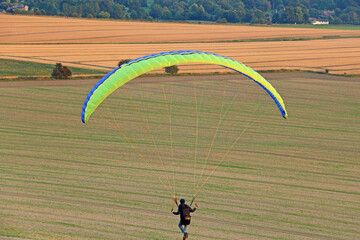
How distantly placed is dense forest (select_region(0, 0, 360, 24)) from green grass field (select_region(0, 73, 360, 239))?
8662 centimetres

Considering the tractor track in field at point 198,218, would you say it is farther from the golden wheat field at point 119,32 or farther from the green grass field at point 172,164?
the golden wheat field at point 119,32

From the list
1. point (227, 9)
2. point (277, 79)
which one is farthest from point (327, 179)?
point (227, 9)

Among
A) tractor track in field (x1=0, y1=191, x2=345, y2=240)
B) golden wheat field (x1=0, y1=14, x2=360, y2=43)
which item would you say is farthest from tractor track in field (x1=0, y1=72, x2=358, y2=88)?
golden wheat field (x1=0, y1=14, x2=360, y2=43)

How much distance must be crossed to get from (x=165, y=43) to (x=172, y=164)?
66.3 meters

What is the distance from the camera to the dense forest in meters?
140

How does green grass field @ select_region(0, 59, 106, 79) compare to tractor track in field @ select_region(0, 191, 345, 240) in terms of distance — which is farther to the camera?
green grass field @ select_region(0, 59, 106, 79)

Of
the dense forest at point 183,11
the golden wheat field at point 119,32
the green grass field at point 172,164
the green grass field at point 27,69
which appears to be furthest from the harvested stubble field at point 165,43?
the green grass field at point 172,164

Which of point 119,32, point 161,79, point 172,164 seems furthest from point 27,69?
point 119,32

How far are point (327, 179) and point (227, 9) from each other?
424 ft

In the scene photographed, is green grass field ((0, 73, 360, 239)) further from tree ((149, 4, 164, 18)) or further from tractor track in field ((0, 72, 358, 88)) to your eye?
tree ((149, 4, 164, 18))

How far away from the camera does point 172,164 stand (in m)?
33.1

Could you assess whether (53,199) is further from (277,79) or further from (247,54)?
(247,54)

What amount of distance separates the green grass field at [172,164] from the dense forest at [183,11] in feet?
284

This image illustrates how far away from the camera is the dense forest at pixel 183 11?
14012 centimetres
